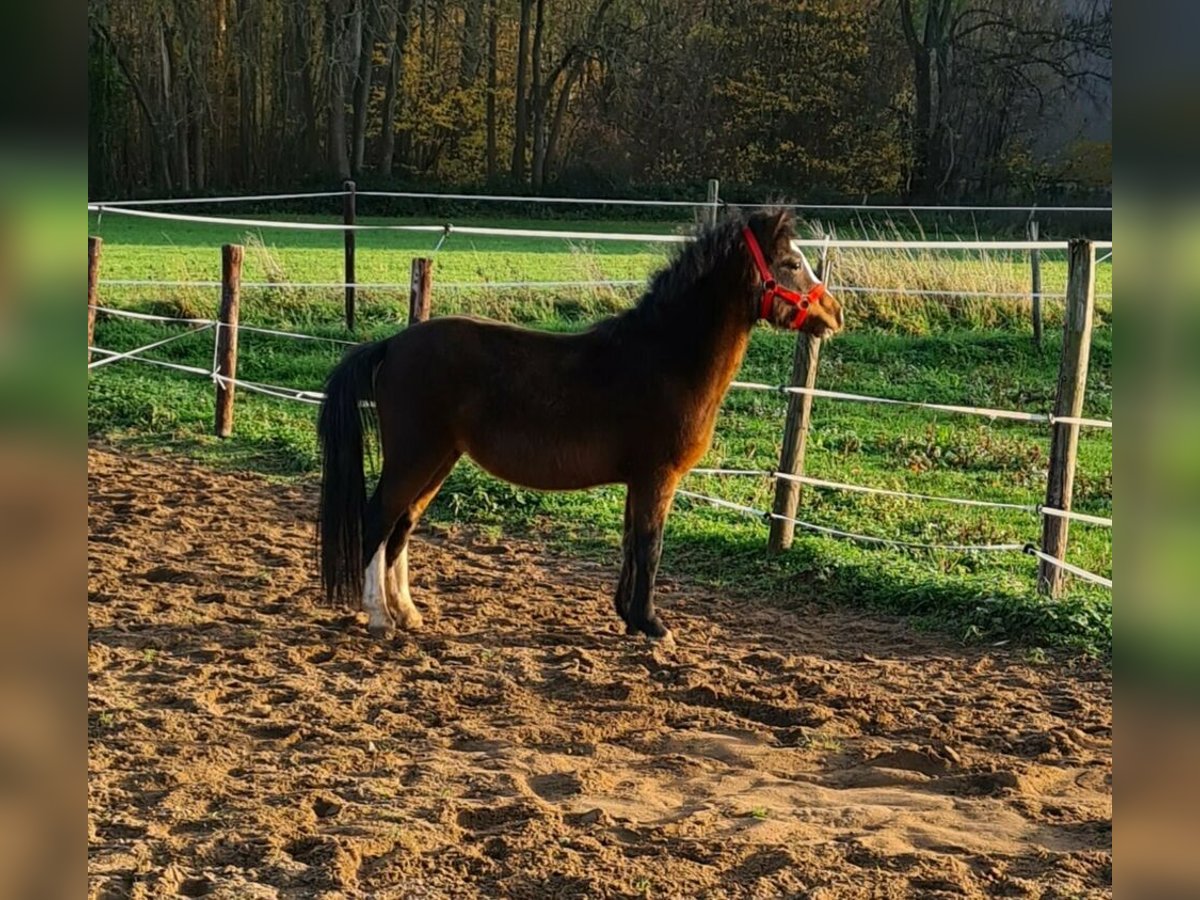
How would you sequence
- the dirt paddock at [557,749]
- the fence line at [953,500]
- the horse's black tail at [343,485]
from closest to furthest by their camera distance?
the dirt paddock at [557,749], the horse's black tail at [343,485], the fence line at [953,500]

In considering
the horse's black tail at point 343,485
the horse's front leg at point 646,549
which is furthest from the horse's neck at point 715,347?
the horse's black tail at point 343,485

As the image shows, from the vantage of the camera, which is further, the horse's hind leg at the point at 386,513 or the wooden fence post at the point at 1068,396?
the wooden fence post at the point at 1068,396

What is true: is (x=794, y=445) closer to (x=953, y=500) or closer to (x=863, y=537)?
(x=863, y=537)

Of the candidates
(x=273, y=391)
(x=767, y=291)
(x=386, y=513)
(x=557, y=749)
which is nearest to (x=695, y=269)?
(x=767, y=291)

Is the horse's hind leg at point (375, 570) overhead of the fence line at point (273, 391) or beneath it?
beneath

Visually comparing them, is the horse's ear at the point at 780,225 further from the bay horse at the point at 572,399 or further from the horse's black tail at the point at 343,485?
the horse's black tail at the point at 343,485

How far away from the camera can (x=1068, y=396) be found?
520cm

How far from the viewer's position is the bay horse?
4.87m

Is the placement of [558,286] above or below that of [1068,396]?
above

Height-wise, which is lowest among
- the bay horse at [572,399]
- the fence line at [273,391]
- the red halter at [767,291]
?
the fence line at [273,391]

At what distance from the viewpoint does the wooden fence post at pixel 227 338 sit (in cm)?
870

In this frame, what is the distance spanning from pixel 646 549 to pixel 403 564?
3.26 ft
